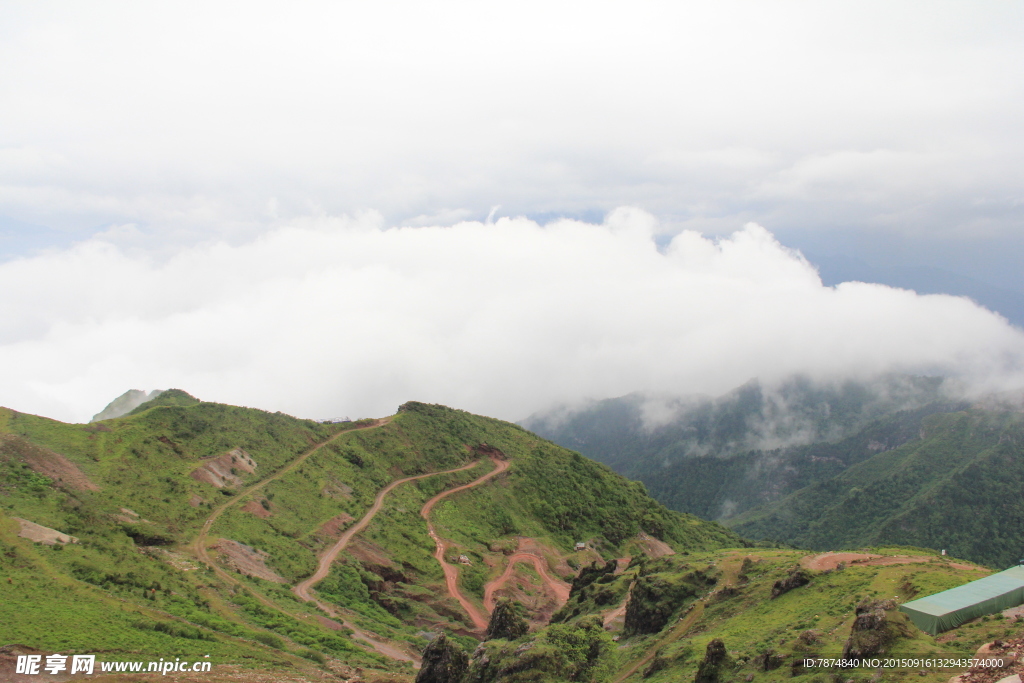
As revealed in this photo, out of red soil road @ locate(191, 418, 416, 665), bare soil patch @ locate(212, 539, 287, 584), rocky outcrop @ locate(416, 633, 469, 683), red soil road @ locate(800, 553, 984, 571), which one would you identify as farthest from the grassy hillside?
bare soil patch @ locate(212, 539, 287, 584)

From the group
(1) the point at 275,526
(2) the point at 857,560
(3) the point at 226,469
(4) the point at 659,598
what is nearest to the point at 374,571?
(1) the point at 275,526

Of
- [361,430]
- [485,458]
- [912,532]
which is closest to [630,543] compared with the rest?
[485,458]

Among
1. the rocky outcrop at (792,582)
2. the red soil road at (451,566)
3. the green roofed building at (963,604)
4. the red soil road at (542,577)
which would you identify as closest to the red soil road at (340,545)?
the red soil road at (451,566)

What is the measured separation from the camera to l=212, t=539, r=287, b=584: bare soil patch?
50.7 metres

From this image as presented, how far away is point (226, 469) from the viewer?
70.2 meters

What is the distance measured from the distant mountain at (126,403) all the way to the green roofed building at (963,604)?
163447mm

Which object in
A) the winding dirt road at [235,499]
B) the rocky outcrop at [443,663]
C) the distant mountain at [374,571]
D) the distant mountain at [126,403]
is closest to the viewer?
the distant mountain at [374,571]

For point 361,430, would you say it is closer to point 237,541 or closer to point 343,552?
point 343,552

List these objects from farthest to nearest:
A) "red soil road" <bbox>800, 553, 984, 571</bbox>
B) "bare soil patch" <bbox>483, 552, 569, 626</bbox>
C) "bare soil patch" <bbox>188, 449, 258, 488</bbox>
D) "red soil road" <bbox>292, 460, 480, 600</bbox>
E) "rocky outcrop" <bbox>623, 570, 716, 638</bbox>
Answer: "bare soil patch" <bbox>483, 552, 569, 626</bbox> < "bare soil patch" <bbox>188, 449, 258, 488</bbox> < "red soil road" <bbox>292, 460, 480, 600</bbox> < "rocky outcrop" <bbox>623, 570, 716, 638</bbox> < "red soil road" <bbox>800, 553, 984, 571</bbox>

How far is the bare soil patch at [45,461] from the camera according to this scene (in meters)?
51.0

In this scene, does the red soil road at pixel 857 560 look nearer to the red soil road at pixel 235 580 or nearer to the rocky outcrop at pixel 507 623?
the rocky outcrop at pixel 507 623

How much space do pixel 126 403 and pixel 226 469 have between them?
114558 millimetres

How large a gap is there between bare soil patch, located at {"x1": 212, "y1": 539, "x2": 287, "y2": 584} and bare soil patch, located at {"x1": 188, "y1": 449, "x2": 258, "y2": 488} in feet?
49.5

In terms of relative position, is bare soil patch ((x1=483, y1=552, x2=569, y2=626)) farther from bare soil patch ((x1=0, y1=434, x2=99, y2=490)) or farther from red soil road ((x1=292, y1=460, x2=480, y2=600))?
bare soil patch ((x1=0, y1=434, x2=99, y2=490))
